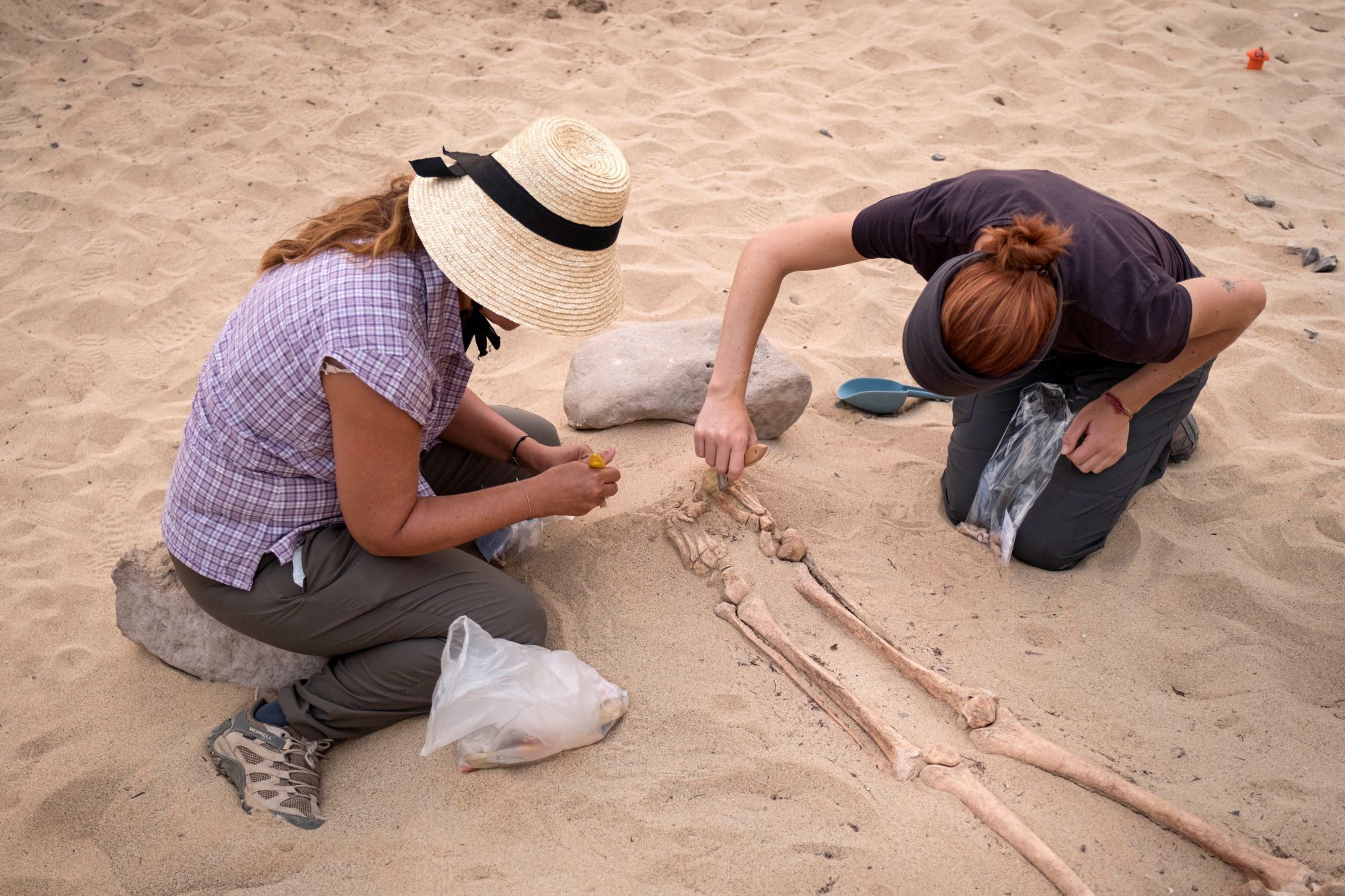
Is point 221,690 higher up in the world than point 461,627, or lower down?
lower down

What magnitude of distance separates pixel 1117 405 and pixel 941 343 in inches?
31.5

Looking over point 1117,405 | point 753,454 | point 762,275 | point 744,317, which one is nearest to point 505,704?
point 753,454

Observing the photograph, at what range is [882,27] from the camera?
5656 mm

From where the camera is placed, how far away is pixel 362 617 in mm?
2035

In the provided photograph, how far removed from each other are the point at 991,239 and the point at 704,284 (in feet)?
6.21

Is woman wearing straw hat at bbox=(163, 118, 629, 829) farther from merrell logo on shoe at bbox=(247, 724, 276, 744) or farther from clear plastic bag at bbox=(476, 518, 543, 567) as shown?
clear plastic bag at bbox=(476, 518, 543, 567)

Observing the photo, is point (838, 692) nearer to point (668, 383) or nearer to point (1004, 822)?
point (1004, 822)

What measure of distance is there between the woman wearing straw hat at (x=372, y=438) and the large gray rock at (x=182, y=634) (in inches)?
6.0

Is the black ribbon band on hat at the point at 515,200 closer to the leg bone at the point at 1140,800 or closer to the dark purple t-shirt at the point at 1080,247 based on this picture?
the dark purple t-shirt at the point at 1080,247

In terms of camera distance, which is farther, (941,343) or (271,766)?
(271,766)

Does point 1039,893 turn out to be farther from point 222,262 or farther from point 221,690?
point 222,262

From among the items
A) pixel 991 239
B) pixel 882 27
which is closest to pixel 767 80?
pixel 882 27

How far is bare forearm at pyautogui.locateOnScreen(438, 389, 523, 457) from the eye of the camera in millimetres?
2457

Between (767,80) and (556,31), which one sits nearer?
(767,80)
